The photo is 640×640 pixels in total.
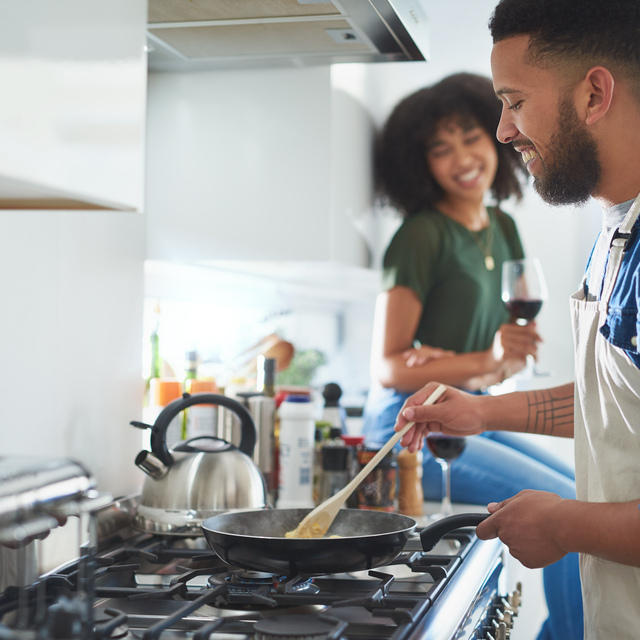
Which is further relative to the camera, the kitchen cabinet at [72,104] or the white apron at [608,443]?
the white apron at [608,443]

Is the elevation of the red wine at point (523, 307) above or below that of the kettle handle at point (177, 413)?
above

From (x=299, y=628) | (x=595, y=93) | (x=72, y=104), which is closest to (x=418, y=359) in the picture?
(x=595, y=93)

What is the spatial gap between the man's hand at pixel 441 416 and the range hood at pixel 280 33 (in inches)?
23.8

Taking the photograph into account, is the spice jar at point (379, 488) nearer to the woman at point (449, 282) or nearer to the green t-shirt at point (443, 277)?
the woman at point (449, 282)

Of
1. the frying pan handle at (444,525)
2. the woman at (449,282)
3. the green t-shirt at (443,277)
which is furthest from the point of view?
the green t-shirt at (443,277)

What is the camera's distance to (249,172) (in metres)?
1.63

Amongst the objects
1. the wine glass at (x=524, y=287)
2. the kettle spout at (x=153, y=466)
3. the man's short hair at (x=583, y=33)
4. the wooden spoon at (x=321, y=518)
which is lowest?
the wooden spoon at (x=321, y=518)

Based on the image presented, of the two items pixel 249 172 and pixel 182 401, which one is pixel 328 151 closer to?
pixel 249 172

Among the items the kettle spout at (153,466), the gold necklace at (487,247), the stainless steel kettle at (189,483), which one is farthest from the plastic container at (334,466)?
the gold necklace at (487,247)

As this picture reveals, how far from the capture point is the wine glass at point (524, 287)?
6.38 feet

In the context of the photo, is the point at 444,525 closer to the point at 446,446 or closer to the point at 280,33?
the point at 446,446

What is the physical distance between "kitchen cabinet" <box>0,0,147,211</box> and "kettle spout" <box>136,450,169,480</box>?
525 millimetres

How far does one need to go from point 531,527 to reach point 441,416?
0.37 meters

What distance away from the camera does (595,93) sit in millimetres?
1047
